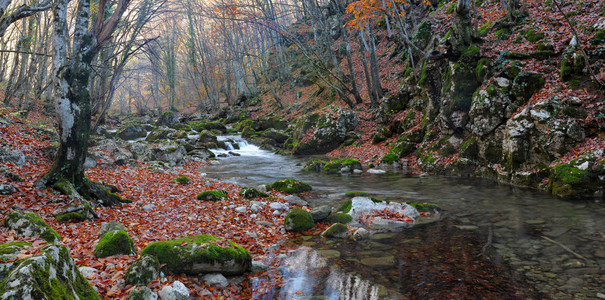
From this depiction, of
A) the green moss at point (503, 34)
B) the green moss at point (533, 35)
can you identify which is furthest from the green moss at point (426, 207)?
the green moss at point (503, 34)

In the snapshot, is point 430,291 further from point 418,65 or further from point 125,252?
point 418,65

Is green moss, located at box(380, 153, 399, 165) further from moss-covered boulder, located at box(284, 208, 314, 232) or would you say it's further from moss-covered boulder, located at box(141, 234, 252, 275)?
moss-covered boulder, located at box(141, 234, 252, 275)

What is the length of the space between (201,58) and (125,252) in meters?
39.3

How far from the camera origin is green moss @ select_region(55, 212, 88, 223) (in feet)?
16.9

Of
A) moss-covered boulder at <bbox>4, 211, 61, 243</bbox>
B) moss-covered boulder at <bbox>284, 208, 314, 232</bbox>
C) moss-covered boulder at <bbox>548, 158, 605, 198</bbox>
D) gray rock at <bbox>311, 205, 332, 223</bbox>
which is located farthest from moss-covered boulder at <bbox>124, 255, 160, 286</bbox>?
moss-covered boulder at <bbox>548, 158, 605, 198</bbox>

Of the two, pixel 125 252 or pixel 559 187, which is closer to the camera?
pixel 125 252

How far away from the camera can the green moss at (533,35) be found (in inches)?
424

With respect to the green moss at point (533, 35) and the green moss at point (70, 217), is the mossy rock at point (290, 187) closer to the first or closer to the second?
the green moss at point (70, 217)

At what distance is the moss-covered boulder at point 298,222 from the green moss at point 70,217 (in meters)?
3.69

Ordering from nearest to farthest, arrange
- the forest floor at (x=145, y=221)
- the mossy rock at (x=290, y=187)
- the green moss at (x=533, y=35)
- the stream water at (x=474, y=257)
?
the forest floor at (x=145, y=221) → the stream water at (x=474, y=257) → the mossy rock at (x=290, y=187) → the green moss at (x=533, y=35)

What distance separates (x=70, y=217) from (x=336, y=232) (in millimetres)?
4711

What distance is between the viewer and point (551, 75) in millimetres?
9414

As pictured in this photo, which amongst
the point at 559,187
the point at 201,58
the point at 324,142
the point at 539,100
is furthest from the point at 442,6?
the point at 201,58

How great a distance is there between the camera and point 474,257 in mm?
4672
